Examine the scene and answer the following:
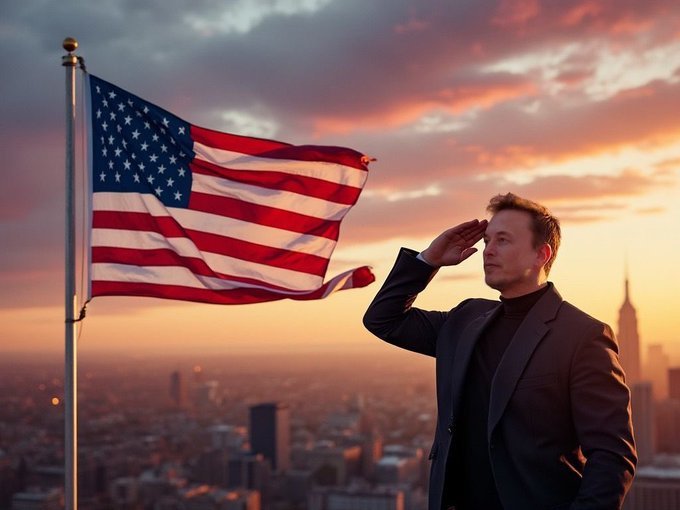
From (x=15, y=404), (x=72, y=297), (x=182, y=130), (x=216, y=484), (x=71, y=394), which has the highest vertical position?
(x=182, y=130)

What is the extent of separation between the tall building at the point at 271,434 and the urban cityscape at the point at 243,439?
75 mm

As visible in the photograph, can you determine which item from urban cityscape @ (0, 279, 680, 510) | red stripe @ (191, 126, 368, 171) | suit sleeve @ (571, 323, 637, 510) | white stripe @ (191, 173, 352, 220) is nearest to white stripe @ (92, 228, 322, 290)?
white stripe @ (191, 173, 352, 220)

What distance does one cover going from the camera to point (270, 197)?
6410 millimetres

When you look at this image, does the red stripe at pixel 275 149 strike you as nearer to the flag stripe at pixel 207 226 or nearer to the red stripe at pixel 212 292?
the flag stripe at pixel 207 226

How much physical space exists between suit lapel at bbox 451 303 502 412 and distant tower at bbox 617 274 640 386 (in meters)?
71.8

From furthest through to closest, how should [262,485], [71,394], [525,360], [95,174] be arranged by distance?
[262,485], [95,174], [71,394], [525,360]

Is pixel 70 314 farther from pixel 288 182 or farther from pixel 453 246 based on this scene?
pixel 453 246

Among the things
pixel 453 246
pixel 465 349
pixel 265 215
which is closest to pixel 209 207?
pixel 265 215

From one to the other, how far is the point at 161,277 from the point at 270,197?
0.91 metres

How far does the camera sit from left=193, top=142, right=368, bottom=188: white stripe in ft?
20.7

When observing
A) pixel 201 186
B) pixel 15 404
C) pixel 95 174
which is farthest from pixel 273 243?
pixel 15 404

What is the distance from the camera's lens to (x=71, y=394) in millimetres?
5398

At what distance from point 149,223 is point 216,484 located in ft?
192

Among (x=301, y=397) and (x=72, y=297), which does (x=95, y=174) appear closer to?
(x=72, y=297)
